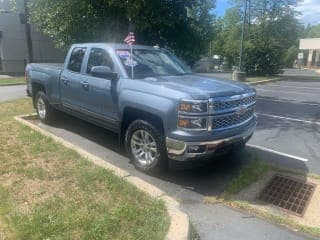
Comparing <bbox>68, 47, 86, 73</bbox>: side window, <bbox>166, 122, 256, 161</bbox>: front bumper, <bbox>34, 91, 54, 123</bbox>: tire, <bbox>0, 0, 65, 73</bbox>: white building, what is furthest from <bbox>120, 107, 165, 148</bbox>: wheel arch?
<bbox>0, 0, 65, 73</bbox>: white building

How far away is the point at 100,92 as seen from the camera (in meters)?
5.74

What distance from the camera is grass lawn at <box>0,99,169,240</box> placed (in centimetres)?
339

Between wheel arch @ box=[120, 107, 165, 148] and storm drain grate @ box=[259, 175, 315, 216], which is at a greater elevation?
wheel arch @ box=[120, 107, 165, 148]

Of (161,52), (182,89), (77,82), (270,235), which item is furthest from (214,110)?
(77,82)

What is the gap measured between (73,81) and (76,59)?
0.46 metres

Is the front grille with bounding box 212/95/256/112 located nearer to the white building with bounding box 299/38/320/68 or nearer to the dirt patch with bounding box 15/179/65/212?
the dirt patch with bounding box 15/179/65/212

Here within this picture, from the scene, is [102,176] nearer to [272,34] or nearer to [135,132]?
[135,132]

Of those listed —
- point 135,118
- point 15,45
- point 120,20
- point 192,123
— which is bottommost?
point 135,118

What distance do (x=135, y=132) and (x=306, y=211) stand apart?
101 inches

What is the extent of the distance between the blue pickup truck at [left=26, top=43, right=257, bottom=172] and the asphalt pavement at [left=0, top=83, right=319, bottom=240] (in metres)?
0.43

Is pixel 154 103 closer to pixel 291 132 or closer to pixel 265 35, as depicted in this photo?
pixel 291 132

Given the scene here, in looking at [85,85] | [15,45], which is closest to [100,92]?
[85,85]

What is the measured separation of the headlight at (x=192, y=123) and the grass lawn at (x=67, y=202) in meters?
1.04

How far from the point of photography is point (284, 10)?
111ft
